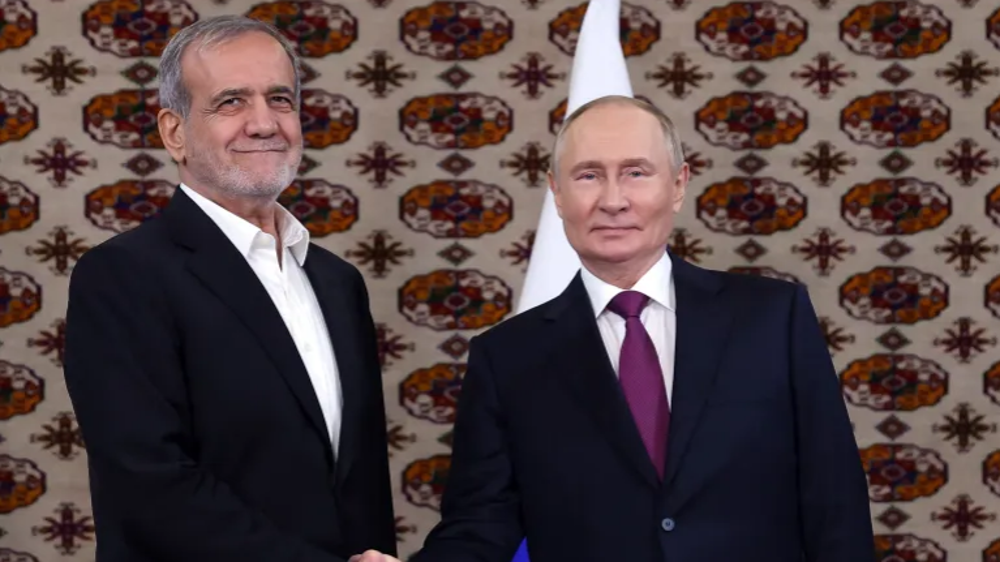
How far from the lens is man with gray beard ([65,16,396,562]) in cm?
167

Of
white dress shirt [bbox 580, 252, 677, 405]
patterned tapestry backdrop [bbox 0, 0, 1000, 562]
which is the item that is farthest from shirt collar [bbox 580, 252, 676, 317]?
patterned tapestry backdrop [bbox 0, 0, 1000, 562]

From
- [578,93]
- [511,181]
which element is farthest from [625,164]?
[511,181]

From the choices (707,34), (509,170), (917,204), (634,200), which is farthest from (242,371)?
(917,204)

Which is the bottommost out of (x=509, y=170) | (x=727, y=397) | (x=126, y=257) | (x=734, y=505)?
(x=734, y=505)

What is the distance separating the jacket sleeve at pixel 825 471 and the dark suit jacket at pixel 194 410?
64 cm

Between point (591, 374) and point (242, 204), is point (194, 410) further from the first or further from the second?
point (591, 374)

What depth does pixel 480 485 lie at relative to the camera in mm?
1729

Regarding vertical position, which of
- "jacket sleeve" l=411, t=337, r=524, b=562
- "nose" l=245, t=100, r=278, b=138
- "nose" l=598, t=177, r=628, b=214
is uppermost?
"nose" l=245, t=100, r=278, b=138

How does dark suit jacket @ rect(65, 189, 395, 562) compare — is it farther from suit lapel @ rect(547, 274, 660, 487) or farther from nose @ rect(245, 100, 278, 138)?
suit lapel @ rect(547, 274, 660, 487)

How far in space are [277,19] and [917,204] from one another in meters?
1.74

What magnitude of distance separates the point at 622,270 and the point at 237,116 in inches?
23.3

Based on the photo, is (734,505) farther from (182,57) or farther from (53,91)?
(53,91)

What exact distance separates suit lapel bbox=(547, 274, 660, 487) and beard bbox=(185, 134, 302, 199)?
442 mm

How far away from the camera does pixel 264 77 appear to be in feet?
5.90
